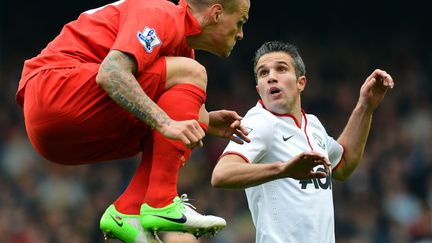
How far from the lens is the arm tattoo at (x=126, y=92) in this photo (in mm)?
4055

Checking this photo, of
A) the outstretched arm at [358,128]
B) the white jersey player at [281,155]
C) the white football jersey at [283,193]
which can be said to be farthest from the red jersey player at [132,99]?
the outstretched arm at [358,128]

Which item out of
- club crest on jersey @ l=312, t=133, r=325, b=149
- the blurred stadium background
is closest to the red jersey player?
club crest on jersey @ l=312, t=133, r=325, b=149

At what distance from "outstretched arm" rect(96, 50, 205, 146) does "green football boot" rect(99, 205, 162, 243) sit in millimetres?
506

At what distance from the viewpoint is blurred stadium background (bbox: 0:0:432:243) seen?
1064cm

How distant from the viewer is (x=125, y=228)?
14.1 ft

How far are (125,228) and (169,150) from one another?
42cm

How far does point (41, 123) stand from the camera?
433 centimetres

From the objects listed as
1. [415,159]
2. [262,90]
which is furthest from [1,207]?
[262,90]

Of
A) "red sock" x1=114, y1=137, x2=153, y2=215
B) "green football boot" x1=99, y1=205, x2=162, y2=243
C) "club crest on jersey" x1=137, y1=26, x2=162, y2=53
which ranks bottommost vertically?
"green football boot" x1=99, y1=205, x2=162, y2=243

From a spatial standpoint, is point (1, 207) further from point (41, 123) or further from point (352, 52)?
point (41, 123)

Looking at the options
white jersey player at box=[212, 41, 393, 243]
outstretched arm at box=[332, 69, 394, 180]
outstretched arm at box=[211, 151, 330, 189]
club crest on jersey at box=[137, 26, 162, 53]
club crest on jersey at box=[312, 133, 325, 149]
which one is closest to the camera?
club crest on jersey at box=[137, 26, 162, 53]

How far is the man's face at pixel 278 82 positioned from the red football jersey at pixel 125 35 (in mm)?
994

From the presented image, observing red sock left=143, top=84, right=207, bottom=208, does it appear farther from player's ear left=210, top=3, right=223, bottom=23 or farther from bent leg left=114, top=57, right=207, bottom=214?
player's ear left=210, top=3, right=223, bottom=23

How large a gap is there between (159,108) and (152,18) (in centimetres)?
44
